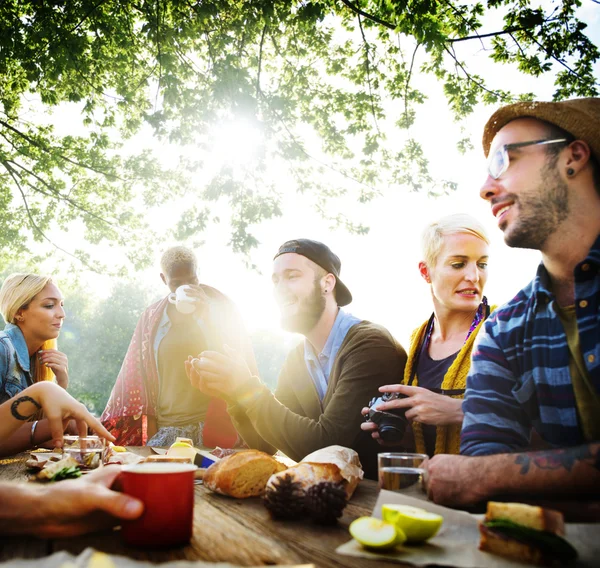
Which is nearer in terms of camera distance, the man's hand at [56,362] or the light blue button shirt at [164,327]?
the man's hand at [56,362]

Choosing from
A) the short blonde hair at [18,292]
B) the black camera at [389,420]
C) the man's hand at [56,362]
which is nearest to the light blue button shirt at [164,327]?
the man's hand at [56,362]

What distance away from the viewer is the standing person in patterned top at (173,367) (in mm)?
4184

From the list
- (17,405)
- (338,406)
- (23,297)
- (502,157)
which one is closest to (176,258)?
(23,297)

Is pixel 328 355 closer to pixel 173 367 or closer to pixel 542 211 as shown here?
pixel 542 211

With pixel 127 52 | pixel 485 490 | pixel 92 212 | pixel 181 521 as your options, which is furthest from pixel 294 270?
pixel 92 212

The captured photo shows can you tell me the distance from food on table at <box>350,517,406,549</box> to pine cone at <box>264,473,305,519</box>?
24 cm

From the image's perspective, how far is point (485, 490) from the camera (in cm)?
134

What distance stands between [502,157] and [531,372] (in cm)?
80

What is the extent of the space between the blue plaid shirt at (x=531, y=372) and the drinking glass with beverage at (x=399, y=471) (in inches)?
8.7

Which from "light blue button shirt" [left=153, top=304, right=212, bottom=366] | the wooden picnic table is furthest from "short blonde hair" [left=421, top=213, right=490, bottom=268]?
"light blue button shirt" [left=153, top=304, right=212, bottom=366]

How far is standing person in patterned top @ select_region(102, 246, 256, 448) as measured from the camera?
13.7ft

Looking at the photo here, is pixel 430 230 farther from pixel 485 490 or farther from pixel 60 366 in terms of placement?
pixel 60 366

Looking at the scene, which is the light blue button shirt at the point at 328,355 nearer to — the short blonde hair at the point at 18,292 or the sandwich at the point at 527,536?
the sandwich at the point at 527,536

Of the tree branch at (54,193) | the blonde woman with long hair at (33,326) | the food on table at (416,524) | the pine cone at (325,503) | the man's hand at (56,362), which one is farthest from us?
the tree branch at (54,193)
